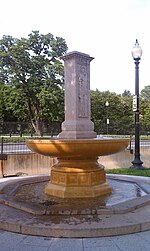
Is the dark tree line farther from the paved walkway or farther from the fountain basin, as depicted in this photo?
the paved walkway

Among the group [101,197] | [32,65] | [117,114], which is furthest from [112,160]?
[117,114]

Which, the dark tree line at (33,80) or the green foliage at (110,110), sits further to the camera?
the green foliage at (110,110)

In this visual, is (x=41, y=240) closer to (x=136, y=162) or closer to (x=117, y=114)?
(x=136, y=162)

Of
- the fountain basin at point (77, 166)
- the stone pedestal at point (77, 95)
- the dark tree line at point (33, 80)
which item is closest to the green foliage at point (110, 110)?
the dark tree line at point (33, 80)

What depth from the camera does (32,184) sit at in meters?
7.67

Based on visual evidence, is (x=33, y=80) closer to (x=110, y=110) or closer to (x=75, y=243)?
(x=110, y=110)

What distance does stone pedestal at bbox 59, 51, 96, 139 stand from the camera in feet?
23.4

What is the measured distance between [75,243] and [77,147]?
6.22ft

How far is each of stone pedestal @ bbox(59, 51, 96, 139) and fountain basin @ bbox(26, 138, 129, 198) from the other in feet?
2.91

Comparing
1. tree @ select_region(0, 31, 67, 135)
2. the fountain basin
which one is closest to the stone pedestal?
the fountain basin

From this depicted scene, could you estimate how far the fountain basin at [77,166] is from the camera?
18.5 feet

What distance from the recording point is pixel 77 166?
249 inches

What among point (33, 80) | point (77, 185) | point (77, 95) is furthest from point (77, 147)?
point (33, 80)

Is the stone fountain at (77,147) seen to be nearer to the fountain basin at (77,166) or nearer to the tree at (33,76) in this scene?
the fountain basin at (77,166)
